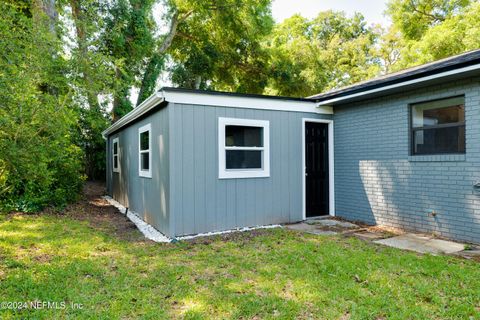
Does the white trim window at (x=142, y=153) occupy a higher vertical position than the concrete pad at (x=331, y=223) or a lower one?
higher

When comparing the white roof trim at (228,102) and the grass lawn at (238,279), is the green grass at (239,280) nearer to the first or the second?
the grass lawn at (238,279)

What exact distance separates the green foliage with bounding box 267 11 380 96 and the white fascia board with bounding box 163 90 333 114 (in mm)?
11323

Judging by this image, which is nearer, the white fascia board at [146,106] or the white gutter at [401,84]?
the white gutter at [401,84]

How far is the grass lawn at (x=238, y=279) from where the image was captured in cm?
271

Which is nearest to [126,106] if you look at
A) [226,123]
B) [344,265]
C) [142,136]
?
[142,136]

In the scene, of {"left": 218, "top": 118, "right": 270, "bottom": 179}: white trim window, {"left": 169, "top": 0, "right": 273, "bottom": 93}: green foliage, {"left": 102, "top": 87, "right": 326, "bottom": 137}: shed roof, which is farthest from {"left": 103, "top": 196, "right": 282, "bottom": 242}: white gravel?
{"left": 169, "top": 0, "right": 273, "bottom": 93}: green foliage

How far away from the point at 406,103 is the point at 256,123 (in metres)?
2.66

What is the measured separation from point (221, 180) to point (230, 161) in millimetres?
400

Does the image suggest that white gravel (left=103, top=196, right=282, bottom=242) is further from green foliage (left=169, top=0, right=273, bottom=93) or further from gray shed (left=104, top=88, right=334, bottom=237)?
green foliage (left=169, top=0, right=273, bottom=93)

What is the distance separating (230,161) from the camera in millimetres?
5773

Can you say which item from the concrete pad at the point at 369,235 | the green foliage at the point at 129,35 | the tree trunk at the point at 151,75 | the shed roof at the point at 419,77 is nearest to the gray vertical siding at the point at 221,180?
the shed roof at the point at 419,77

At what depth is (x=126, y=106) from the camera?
14.3 m

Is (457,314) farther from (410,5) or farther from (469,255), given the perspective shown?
(410,5)

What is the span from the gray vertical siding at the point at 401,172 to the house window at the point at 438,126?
0.12 meters
